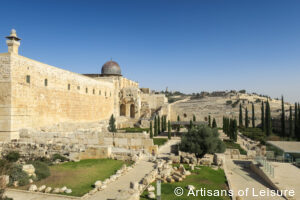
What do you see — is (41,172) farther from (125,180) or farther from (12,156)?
(12,156)

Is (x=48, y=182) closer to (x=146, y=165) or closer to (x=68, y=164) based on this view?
(x=68, y=164)

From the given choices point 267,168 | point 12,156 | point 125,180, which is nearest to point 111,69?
point 12,156

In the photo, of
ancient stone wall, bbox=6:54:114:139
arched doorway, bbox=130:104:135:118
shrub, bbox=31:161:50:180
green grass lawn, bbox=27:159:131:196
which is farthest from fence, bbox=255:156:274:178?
arched doorway, bbox=130:104:135:118

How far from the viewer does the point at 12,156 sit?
12.1 m

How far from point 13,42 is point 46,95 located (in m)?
4.26

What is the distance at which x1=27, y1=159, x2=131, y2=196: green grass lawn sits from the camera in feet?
25.0

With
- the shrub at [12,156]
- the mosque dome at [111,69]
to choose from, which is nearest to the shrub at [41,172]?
the shrub at [12,156]

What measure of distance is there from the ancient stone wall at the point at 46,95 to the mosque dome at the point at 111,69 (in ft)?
33.0

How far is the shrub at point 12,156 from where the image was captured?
39.2 feet

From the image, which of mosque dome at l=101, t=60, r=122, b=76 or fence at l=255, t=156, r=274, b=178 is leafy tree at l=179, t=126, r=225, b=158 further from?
mosque dome at l=101, t=60, r=122, b=76

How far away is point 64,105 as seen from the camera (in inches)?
750

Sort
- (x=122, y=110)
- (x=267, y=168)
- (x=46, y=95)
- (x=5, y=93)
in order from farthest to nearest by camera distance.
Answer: (x=122, y=110)
(x=46, y=95)
(x=5, y=93)
(x=267, y=168)

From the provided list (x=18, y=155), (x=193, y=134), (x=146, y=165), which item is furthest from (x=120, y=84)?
(x=146, y=165)

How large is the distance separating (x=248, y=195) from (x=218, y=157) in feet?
12.8
